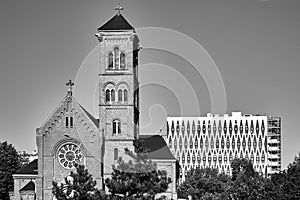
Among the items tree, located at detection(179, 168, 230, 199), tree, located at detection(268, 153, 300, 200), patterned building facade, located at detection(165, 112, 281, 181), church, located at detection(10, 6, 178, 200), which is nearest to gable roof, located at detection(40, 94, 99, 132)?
church, located at detection(10, 6, 178, 200)

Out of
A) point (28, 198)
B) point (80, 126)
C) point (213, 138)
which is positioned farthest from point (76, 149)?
point (213, 138)

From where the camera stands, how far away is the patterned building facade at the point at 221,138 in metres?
180

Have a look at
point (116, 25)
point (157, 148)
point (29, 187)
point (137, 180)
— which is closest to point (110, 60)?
point (116, 25)

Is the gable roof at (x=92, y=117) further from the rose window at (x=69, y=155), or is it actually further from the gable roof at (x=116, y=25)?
the gable roof at (x=116, y=25)

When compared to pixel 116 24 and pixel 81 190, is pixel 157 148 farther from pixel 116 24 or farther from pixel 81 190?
pixel 81 190

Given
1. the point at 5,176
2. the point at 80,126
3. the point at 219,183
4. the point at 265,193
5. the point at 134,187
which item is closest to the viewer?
the point at 134,187

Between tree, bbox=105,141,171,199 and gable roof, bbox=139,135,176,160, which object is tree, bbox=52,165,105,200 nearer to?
tree, bbox=105,141,171,199

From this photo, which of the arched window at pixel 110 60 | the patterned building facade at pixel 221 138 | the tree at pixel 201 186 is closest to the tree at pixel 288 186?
the arched window at pixel 110 60

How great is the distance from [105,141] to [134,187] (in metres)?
21.8

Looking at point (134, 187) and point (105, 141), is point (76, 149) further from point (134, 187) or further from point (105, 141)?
point (134, 187)

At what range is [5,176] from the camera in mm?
90062

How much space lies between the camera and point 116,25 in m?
70.6

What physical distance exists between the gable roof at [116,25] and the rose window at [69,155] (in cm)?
1116

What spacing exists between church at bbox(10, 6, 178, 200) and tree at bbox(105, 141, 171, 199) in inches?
743
